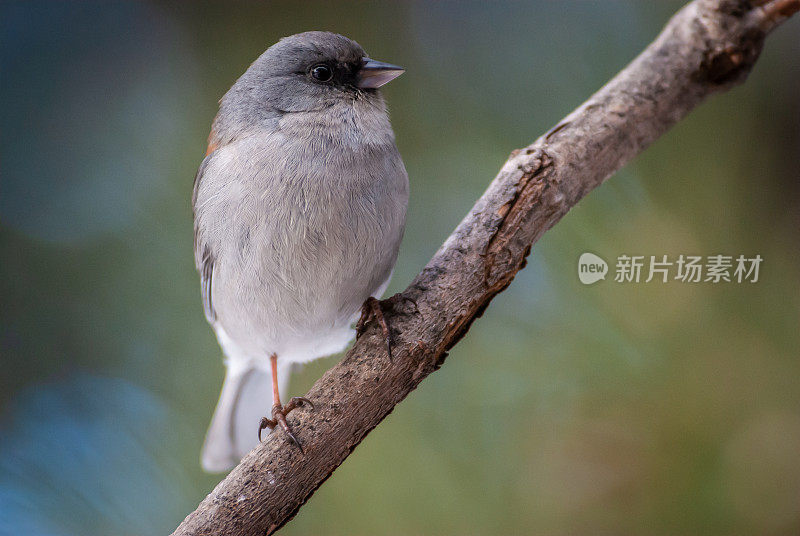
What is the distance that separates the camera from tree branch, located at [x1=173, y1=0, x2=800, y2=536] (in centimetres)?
106

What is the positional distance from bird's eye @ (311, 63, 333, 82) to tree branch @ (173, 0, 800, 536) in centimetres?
40

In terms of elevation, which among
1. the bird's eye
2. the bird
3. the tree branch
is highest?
the bird's eye

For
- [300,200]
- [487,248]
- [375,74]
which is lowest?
[487,248]

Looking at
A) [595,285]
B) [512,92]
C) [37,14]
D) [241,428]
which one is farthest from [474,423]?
[37,14]

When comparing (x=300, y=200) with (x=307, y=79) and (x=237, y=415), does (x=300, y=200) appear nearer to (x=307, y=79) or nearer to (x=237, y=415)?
(x=307, y=79)

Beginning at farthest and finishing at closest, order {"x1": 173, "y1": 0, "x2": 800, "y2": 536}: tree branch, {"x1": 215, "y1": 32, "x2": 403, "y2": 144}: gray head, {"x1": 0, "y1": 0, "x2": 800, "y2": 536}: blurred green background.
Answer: {"x1": 0, "y1": 0, "x2": 800, "y2": 536}: blurred green background → {"x1": 215, "y1": 32, "x2": 403, "y2": 144}: gray head → {"x1": 173, "y1": 0, "x2": 800, "y2": 536}: tree branch

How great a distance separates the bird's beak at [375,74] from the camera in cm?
126

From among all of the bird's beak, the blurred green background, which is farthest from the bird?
the blurred green background

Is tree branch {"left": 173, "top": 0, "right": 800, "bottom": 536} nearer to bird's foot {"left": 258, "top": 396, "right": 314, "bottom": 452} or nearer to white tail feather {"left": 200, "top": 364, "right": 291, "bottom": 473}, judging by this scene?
bird's foot {"left": 258, "top": 396, "right": 314, "bottom": 452}

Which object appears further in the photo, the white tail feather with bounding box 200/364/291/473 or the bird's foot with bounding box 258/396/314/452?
the white tail feather with bounding box 200/364/291/473

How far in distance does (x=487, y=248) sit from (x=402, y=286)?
552mm

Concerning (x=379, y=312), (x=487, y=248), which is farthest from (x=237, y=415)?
(x=487, y=248)

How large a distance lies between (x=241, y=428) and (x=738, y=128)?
152 centimetres

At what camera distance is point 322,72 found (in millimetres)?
1248
